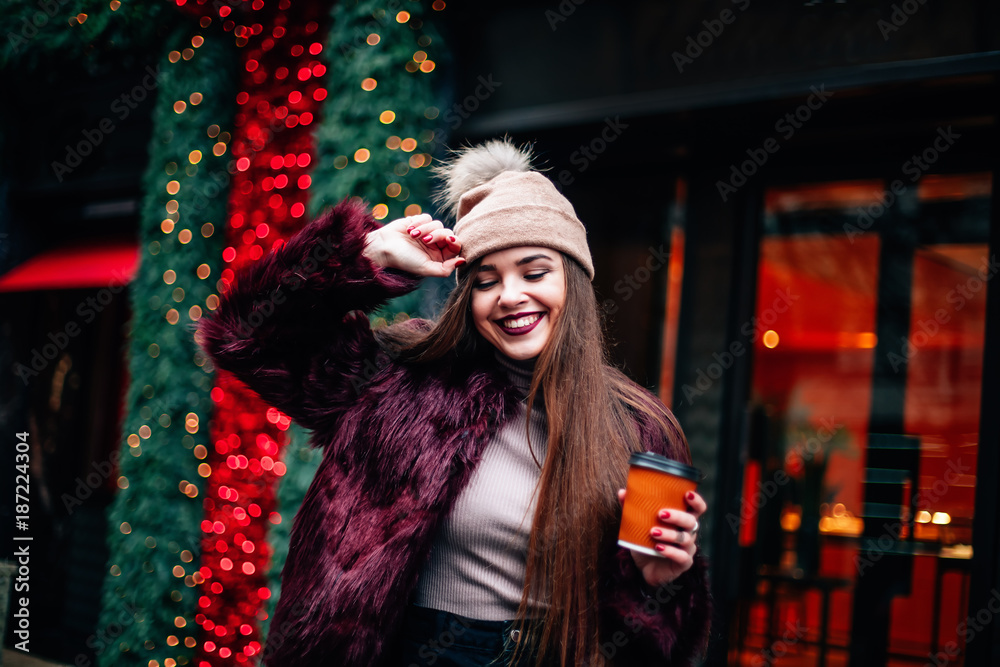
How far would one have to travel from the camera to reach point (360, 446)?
183cm

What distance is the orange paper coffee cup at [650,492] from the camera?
1412mm

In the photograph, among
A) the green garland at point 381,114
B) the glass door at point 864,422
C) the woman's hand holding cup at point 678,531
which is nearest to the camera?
the woman's hand holding cup at point 678,531

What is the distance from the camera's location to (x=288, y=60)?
4676mm

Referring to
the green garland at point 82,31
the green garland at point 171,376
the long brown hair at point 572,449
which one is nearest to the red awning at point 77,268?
the green garland at point 171,376

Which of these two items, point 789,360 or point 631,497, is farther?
point 789,360

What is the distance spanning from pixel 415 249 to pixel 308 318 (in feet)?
1.06

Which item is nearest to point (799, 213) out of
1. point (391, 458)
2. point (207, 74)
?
point (391, 458)

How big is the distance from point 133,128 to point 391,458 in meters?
4.98

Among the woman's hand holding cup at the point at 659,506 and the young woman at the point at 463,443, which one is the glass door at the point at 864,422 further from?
the woman's hand holding cup at the point at 659,506

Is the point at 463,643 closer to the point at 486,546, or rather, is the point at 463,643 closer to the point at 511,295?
the point at 486,546

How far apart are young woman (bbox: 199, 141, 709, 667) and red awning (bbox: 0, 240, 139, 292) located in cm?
378

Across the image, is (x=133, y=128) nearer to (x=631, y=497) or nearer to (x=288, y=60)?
(x=288, y=60)

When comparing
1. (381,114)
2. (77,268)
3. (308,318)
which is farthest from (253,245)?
(308,318)

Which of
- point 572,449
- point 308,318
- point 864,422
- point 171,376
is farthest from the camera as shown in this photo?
point 171,376
